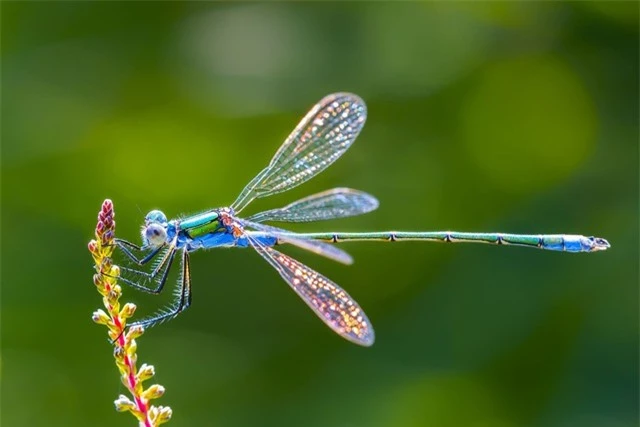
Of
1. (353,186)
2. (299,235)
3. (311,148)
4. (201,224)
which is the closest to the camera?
(201,224)

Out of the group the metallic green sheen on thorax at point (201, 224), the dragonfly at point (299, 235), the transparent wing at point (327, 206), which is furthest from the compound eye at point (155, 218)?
the transparent wing at point (327, 206)

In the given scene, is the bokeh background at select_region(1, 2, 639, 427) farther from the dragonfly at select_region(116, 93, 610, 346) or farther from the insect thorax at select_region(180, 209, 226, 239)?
the insect thorax at select_region(180, 209, 226, 239)

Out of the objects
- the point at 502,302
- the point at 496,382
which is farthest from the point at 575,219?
the point at 496,382

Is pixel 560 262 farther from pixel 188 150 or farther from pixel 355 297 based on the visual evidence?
pixel 188 150

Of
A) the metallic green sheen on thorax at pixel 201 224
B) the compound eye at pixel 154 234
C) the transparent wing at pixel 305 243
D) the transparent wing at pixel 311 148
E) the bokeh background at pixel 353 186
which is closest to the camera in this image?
the transparent wing at pixel 305 243

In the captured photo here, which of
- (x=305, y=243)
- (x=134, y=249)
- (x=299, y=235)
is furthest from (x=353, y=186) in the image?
(x=134, y=249)

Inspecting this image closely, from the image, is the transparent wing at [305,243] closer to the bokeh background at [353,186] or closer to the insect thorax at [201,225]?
the insect thorax at [201,225]

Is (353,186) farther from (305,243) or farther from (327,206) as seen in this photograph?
(305,243)

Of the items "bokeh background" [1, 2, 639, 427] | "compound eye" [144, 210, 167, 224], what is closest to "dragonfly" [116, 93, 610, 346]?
"compound eye" [144, 210, 167, 224]
